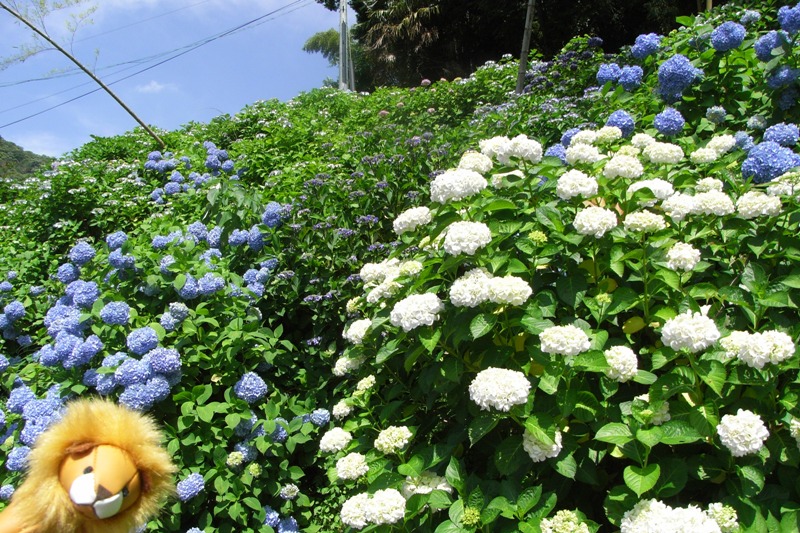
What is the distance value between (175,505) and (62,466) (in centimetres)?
104

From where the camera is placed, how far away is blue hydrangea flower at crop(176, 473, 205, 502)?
96.0 inches

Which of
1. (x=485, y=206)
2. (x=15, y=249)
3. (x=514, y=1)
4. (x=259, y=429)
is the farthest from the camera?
(x=514, y=1)

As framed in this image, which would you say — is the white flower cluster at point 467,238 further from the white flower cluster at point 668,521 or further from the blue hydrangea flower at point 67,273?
Answer: the blue hydrangea flower at point 67,273

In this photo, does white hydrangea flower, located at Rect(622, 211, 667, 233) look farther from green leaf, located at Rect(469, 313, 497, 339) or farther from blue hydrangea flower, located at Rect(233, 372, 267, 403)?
blue hydrangea flower, located at Rect(233, 372, 267, 403)

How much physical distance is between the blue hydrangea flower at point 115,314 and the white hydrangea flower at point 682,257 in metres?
2.35

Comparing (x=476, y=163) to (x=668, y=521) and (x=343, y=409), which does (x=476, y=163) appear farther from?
(x=668, y=521)

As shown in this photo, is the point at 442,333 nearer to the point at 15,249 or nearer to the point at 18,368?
the point at 18,368

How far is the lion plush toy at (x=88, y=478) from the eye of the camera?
1.55 meters

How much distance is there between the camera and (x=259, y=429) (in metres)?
2.75

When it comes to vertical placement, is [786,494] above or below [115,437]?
below

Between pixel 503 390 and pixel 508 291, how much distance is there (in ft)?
0.93

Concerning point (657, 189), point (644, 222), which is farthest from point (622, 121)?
point (644, 222)

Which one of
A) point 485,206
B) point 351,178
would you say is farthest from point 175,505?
point 351,178

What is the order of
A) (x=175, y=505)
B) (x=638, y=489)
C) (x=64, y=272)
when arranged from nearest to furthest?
(x=638, y=489)
(x=175, y=505)
(x=64, y=272)
